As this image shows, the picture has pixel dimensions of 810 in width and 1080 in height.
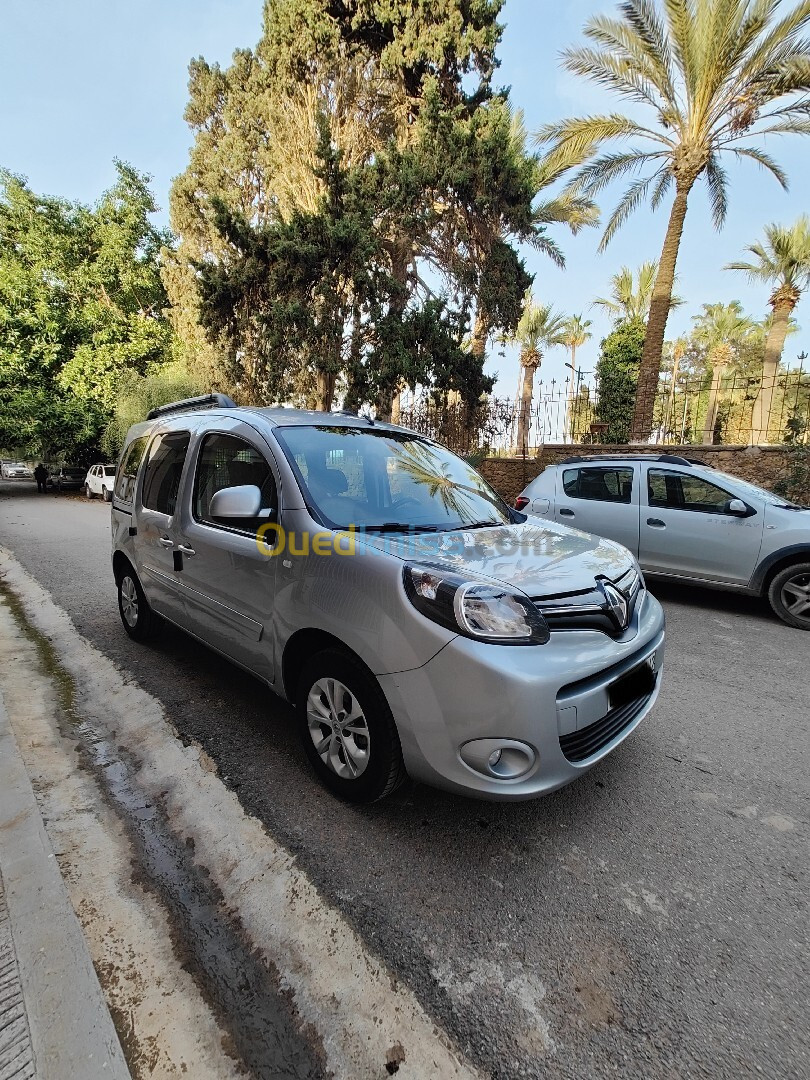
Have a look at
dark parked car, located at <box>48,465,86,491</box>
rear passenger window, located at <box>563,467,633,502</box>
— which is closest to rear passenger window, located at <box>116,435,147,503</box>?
rear passenger window, located at <box>563,467,633,502</box>

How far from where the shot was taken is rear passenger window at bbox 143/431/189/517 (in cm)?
351

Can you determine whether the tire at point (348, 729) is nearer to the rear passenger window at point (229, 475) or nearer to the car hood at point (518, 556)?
the car hood at point (518, 556)

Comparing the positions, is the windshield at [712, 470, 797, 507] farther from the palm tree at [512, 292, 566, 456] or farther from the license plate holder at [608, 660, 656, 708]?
the palm tree at [512, 292, 566, 456]

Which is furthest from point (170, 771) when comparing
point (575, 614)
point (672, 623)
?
point (672, 623)

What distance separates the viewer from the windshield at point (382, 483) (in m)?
2.64

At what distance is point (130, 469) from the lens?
431 cm

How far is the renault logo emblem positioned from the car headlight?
1.30 ft

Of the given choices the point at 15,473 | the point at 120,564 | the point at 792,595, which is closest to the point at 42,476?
the point at 15,473

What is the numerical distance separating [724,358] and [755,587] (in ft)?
104

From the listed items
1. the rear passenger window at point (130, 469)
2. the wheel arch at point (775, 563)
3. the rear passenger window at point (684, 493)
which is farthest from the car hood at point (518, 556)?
the rear passenger window at point (684, 493)

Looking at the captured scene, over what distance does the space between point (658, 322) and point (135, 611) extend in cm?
1156

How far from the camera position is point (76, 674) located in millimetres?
3895

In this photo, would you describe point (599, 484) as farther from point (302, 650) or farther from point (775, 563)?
point (302, 650)

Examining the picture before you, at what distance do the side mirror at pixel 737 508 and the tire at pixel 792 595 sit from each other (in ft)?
2.03
